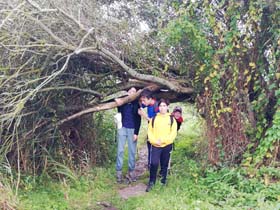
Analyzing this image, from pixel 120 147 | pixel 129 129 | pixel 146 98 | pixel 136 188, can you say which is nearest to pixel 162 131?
pixel 146 98

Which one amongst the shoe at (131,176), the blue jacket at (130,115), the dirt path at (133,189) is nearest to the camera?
the dirt path at (133,189)

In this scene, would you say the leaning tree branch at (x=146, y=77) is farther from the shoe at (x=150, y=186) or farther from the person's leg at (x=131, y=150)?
the shoe at (x=150, y=186)

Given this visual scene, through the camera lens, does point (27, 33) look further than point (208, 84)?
No

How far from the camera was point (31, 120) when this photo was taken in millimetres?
7422

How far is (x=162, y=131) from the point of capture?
7.02 m

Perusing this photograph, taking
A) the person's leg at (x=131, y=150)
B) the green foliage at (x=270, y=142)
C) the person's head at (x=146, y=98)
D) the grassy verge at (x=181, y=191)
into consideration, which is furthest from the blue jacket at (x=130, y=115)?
the green foliage at (x=270, y=142)

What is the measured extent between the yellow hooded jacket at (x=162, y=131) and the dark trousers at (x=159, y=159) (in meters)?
0.10

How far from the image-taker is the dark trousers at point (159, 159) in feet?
23.2

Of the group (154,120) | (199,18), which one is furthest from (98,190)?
(199,18)

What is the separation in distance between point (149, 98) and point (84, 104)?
1579mm

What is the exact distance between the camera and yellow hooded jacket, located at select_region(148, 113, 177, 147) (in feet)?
23.0

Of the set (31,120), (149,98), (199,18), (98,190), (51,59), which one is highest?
(199,18)

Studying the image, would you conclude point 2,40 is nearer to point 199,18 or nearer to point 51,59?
point 51,59

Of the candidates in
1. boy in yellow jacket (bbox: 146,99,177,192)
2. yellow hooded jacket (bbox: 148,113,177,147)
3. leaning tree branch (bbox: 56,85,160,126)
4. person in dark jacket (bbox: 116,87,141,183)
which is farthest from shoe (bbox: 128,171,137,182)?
leaning tree branch (bbox: 56,85,160,126)
